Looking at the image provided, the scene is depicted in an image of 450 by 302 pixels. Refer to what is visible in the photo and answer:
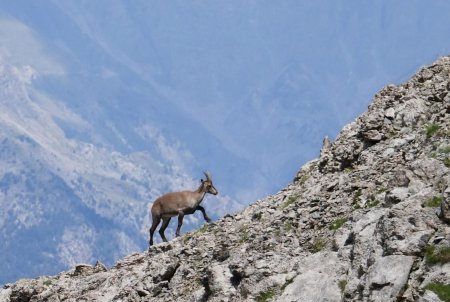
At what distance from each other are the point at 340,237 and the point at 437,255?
446 centimetres

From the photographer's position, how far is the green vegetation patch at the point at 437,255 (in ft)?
63.7

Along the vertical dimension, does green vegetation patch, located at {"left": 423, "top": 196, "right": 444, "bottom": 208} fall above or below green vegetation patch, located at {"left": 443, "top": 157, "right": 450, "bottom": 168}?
below

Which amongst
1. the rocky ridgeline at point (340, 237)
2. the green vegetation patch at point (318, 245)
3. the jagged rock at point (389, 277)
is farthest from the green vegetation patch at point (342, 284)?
the green vegetation patch at point (318, 245)

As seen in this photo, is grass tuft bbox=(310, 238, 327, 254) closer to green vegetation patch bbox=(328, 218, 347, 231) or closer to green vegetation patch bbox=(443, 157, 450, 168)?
green vegetation patch bbox=(328, 218, 347, 231)

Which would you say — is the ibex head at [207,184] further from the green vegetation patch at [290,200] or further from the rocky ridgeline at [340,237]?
the green vegetation patch at [290,200]

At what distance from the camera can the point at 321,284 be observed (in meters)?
22.1

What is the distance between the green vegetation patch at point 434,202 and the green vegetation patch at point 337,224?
3.60 m

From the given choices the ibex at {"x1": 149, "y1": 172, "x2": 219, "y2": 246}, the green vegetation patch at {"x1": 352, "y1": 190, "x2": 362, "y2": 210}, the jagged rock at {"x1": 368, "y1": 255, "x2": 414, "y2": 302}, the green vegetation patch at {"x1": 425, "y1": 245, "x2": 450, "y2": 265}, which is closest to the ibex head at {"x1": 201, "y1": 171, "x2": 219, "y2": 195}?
the ibex at {"x1": 149, "y1": 172, "x2": 219, "y2": 246}

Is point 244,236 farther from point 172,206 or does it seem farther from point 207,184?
point 207,184

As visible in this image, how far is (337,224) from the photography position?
25.0m

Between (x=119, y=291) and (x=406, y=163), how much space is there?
956 cm

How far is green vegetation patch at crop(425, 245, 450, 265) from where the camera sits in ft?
63.7

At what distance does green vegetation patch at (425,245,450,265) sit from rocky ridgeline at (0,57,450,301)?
24 mm

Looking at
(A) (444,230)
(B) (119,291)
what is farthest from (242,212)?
(A) (444,230)
